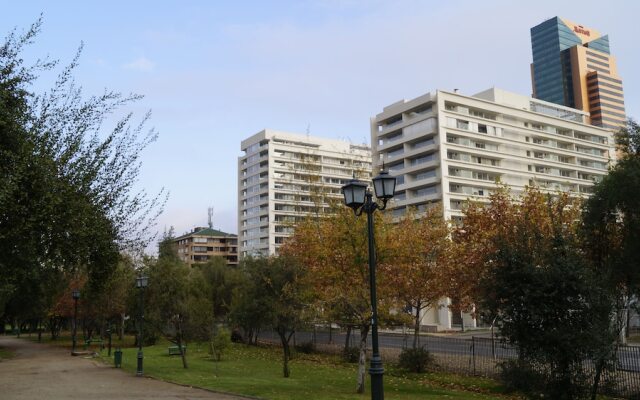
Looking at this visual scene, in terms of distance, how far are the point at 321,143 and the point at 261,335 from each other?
85615 millimetres

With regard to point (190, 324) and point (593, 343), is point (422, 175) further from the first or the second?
point (593, 343)

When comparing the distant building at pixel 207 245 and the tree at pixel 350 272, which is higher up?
the distant building at pixel 207 245

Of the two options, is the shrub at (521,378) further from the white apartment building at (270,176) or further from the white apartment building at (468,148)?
the white apartment building at (270,176)

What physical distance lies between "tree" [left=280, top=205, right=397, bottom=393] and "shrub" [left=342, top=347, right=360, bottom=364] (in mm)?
8718

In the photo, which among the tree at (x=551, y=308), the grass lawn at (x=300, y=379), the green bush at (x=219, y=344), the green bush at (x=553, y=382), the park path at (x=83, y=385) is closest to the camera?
the tree at (x=551, y=308)

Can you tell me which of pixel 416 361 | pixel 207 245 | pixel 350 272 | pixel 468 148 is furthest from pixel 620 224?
pixel 207 245

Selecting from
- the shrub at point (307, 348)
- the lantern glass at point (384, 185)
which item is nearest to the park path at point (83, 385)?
the lantern glass at point (384, 185)

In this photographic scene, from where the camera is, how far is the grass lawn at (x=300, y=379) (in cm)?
1766

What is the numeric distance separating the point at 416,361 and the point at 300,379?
535 cm

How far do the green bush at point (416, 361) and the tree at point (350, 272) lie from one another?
10.7 feet

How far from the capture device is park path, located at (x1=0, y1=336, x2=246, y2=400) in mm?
16984

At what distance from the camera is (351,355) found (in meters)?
30.1

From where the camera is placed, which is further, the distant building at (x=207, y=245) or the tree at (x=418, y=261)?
the distant building at (x=207, y=245)

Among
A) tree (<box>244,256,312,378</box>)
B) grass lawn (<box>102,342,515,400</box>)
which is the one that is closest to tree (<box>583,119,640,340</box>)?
grass lawn (<box>102,342,515,400</box>)
